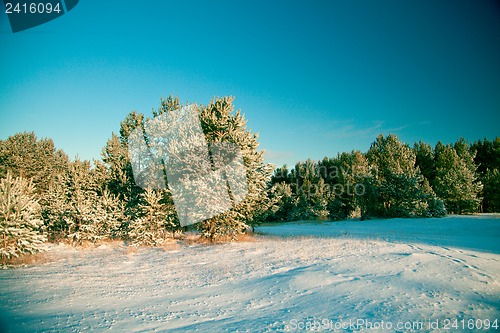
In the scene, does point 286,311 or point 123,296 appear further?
point 123,296

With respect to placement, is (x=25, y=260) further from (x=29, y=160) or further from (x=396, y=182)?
(x=396, y=182)

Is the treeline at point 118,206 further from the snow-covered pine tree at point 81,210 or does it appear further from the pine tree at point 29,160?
the pine tree at point 29,160

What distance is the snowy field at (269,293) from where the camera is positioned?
5.13 metres

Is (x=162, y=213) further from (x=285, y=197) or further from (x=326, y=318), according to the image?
(x=285, y=197)

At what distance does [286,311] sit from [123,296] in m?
4.74

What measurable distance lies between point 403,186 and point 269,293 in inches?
1384

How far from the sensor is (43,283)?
28.1 ft

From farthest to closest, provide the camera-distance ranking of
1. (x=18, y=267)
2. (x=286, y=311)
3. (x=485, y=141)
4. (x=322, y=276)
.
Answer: (x=485, y=141)
(x=18, y=267)
(x=322, y=276)
(x=286, y=311)

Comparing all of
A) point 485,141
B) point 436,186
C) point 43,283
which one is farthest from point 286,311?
point 485,141

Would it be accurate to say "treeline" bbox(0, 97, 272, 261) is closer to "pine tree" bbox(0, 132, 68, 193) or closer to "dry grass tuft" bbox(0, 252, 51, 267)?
"dry grass tuft" bbox(0, 252, 51, 267)

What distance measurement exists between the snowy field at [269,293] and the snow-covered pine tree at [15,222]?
1.29 meters

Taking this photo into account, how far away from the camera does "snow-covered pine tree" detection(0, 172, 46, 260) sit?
11164mm

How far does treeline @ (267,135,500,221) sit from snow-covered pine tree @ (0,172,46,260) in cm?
2323

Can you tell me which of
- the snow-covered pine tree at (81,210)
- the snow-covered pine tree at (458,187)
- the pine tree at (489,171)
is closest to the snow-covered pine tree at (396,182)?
the snow-covered pine tree at (458,187)
